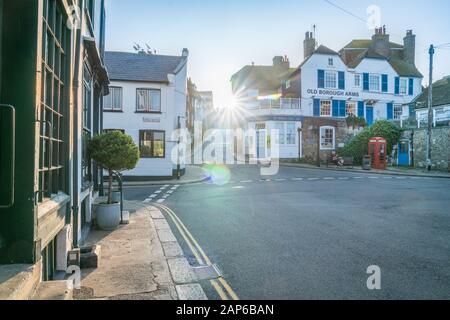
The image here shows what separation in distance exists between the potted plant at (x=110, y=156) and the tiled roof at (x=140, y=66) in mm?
15043

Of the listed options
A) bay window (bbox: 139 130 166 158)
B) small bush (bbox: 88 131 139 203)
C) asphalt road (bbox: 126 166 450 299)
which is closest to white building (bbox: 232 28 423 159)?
bay window (bbox: 139 130 166 158)

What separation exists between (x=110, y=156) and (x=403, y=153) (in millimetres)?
31744

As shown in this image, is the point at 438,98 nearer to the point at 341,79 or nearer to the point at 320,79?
the point at 341,79

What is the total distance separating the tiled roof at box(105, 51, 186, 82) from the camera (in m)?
22.2

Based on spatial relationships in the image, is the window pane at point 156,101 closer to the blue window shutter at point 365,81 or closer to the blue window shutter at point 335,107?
the blue window shutter at point 335,107

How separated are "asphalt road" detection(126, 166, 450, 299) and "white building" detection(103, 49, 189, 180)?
10278 millimetres

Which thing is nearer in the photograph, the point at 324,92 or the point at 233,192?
the point at 233,192

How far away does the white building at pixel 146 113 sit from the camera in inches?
870

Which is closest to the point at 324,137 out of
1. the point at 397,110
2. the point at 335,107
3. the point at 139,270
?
the point at 335,107
